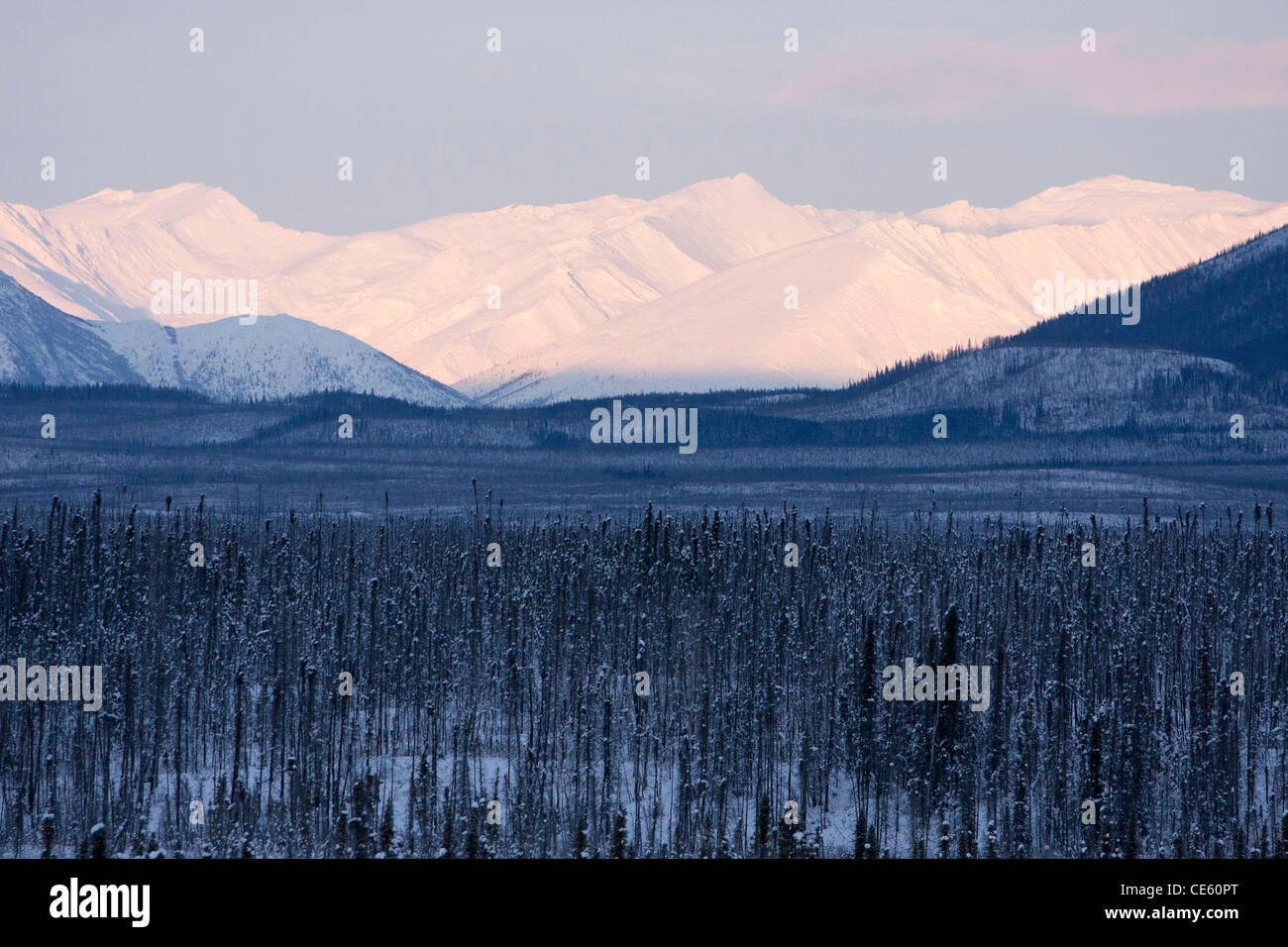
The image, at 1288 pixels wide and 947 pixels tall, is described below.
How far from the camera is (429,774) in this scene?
5656 centimetres

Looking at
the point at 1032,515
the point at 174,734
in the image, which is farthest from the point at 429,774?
the point at 1032,515

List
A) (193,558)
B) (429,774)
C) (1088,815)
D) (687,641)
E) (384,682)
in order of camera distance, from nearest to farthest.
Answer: (1088,815), (429,774), (384,682), (687,641), (193,558)

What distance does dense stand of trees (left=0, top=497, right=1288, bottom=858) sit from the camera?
173 feet

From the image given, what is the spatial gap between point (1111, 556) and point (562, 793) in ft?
177

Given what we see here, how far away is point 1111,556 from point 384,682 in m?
50.2

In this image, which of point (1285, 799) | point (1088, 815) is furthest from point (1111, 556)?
point (1088, 815)

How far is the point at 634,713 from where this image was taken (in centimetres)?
6669

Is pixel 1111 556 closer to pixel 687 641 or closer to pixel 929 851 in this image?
pixel 687 641

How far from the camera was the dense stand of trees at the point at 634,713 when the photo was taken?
52.6 m

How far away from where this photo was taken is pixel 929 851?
52.9m

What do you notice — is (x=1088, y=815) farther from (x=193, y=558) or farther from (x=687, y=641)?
(x=193, y=558)

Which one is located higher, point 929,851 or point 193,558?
point 193,558
